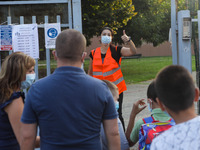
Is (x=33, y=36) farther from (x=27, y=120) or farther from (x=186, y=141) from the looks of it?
(x=186, y=141)

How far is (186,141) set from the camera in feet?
5.24

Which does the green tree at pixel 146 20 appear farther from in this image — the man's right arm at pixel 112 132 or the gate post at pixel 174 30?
the man's right arm at pixel 112 132

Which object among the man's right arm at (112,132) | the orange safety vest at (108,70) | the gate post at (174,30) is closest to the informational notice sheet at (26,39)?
the orange safety vest at (108,70)

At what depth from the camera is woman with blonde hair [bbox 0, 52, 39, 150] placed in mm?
2533

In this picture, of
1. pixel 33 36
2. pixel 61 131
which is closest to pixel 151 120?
pixel 61 131

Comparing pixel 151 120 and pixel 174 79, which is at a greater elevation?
pixel 174 79

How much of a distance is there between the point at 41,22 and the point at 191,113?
Answer: 2899 millimetres

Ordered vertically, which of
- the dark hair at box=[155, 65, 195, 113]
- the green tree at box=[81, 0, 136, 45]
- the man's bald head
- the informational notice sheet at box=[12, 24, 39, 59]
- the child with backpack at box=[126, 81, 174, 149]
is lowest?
the child with backpack at box=[126, 81, 174, 149]

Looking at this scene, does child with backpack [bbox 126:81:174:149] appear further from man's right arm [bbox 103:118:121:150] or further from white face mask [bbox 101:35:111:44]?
white face mask [bbox 101:35:111:44]

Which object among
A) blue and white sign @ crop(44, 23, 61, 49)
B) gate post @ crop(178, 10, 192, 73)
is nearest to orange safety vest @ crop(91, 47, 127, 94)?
blue and white sign @ crop(44, 23, 61, 49)

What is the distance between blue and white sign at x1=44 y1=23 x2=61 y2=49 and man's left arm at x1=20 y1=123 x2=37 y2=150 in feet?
6.31

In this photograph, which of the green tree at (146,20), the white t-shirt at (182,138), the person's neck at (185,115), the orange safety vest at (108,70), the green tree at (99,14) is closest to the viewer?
the white t-shirt at (182,138)

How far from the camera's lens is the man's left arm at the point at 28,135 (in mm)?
2244

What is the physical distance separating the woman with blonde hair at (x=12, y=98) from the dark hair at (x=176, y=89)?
4.07 ft
